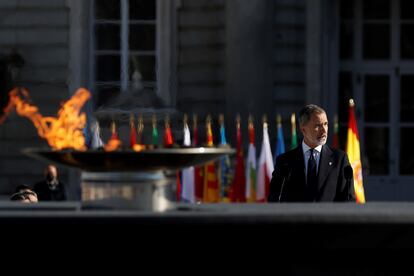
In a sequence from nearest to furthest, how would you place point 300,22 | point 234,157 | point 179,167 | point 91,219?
point 91,219
point 179,167
point 234,157
point 300,22

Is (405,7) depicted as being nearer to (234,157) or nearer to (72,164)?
(234,157)

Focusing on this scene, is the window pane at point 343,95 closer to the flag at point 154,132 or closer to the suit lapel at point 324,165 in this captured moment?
the flag at point 154,132

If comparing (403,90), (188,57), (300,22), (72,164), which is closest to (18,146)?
(188,57)

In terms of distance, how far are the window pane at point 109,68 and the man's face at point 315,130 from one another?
30.8 ft

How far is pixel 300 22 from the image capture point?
48.8 feet

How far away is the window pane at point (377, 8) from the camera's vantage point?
15.7 meters

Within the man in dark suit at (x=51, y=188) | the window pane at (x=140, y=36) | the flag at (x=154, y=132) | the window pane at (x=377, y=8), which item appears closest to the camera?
the man in dark suit at (x=51, y=188)

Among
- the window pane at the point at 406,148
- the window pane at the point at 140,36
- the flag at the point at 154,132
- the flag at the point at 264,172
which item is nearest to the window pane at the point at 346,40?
the window pane at the point at 406,148

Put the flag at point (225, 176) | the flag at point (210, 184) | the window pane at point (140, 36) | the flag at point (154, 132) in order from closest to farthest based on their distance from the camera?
the flag at point (210, 184)
the flag at point (225, 176)
the flag at point (154, 132)
the window pane at point (140, 36)

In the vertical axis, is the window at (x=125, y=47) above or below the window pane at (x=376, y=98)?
above

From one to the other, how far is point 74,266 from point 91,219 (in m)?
0.24

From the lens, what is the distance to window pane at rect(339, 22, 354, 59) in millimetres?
15703

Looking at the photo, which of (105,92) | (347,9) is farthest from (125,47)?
(347,9)

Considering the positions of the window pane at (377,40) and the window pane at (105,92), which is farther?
the window pane at (377,40)
